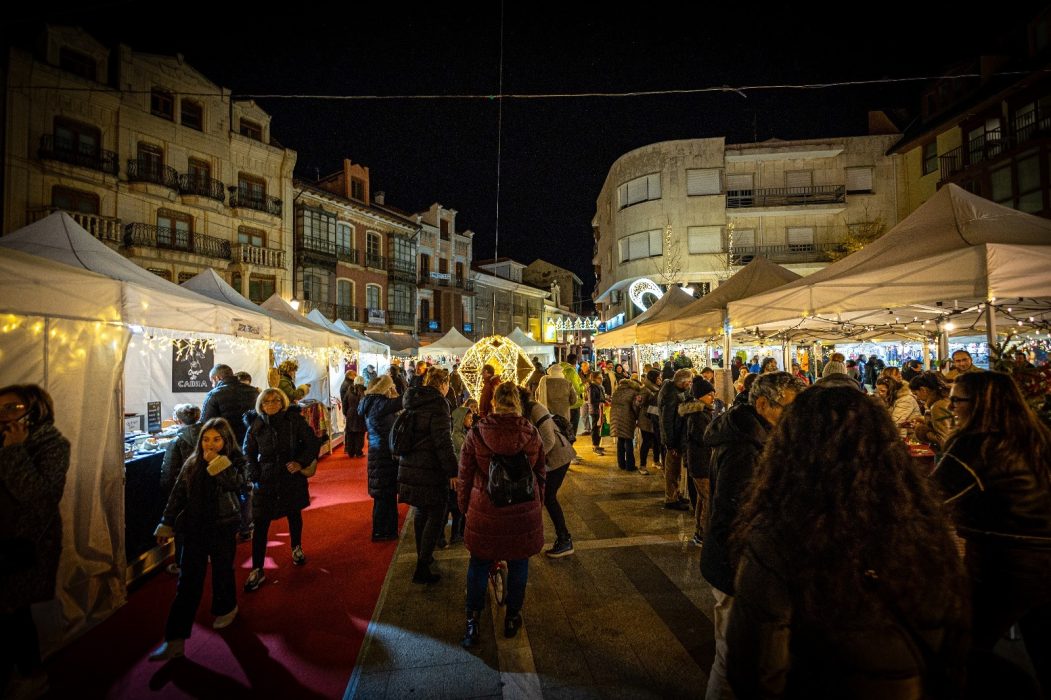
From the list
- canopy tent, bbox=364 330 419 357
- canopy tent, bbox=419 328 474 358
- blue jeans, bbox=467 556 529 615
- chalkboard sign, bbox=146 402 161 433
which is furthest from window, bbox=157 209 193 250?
blue jeans, bbox=467 556 529 615

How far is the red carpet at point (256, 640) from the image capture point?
119 inches

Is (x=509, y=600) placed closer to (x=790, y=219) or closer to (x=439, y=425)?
(x=439, y=425)

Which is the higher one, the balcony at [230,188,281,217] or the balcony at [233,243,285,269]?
the balcony at [230,188,281,217]

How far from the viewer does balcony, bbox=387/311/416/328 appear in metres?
30.2

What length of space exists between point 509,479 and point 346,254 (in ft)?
87.1

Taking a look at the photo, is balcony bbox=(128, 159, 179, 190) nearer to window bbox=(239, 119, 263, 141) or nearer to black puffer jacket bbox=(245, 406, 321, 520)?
window bbox=(239, 119, 263, 141)

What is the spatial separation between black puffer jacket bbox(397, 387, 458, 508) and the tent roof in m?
2.50

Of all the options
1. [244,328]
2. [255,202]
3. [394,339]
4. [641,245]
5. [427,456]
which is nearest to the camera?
[427,456]

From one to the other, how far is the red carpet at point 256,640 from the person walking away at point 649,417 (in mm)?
4375

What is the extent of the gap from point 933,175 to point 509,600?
27.8 meters

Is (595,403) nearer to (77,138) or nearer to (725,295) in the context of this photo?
→ (725,295)

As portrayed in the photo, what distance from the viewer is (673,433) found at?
19.2ft

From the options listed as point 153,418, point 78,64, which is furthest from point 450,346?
point 78,64

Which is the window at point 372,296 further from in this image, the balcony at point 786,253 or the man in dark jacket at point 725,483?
the man in dark jacket at point 725,483
